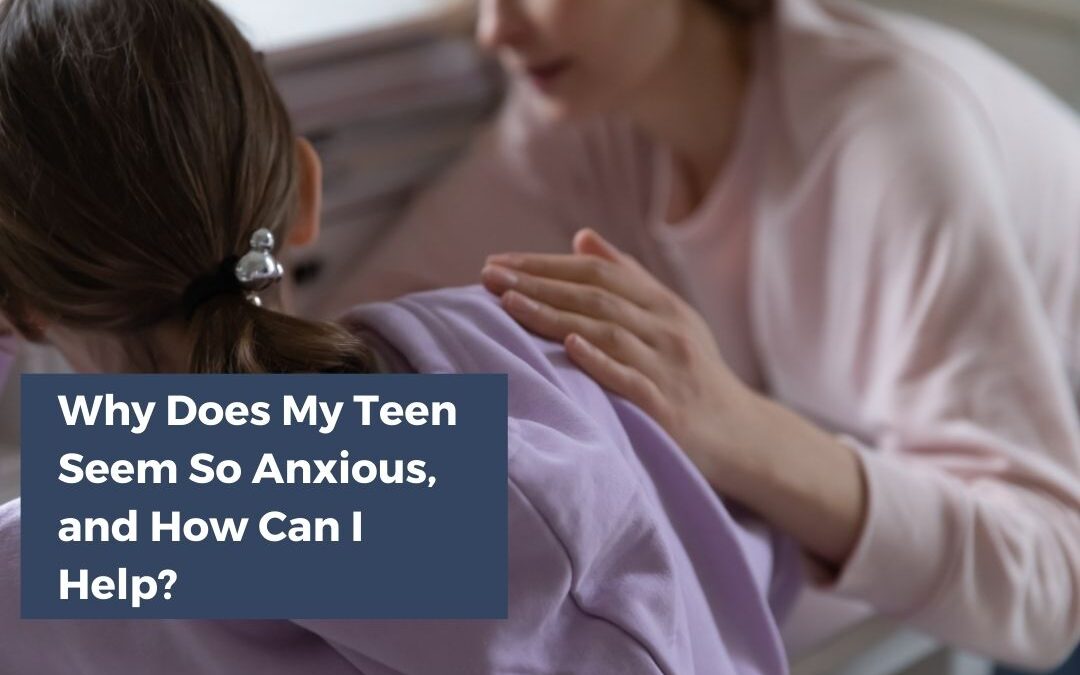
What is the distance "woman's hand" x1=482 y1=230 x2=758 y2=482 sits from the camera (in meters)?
0.81

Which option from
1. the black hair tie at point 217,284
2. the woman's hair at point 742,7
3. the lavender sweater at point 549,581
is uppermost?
the black hair tie at point 217,284

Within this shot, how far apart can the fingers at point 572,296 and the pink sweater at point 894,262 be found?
0.68 ft

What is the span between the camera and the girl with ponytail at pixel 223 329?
0.68 meters

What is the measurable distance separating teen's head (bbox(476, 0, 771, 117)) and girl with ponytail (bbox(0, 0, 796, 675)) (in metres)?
0.46

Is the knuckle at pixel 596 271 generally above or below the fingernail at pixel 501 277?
below

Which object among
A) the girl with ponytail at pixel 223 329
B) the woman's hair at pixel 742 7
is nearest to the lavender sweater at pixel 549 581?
the girl with ponytail at pixel 223 329

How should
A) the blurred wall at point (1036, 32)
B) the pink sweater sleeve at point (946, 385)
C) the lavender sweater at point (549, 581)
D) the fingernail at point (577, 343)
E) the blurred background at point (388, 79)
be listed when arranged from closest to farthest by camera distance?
the lavender sweater at point (549, 581) → the fingernail at point (577, 343) → the pink sweater sleeve at point (946, 385) → the blurred background at point (388, 79) → the blurred wall at point (1036, 32)

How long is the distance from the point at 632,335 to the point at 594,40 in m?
0.45

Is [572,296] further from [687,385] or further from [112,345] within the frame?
[112,345]

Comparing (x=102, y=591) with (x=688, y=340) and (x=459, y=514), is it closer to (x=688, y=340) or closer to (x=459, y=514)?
(x=459, y=514)

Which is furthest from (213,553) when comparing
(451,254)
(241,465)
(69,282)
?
(451,254)

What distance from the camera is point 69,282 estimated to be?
73 centimetres

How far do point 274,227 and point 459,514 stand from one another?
0.66 ft

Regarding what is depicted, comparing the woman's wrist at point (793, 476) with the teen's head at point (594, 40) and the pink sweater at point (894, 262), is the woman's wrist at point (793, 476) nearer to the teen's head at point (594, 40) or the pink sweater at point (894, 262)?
the pink sweater at point (894, 262)
